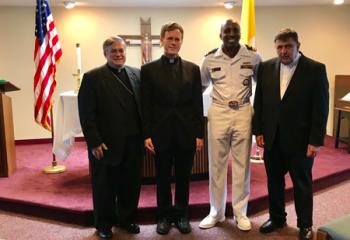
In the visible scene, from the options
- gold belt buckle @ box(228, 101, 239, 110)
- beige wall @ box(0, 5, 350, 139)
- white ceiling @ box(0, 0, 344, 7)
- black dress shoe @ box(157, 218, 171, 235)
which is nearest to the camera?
gold belt buckle @ box(228, 101, 239, 110)

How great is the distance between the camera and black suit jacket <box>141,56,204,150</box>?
2.40m

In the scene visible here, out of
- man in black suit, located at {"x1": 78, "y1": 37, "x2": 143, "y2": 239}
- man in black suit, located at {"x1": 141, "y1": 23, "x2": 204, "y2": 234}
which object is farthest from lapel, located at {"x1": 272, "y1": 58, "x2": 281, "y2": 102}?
man in black suit, located at {"x1": 78, "y1": 37, "x2": 143, "y2": 239}

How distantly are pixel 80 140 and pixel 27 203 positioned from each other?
256 cm

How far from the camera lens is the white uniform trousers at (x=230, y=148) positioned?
2.52m

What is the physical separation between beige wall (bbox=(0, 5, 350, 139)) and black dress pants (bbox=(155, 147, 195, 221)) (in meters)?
3.13

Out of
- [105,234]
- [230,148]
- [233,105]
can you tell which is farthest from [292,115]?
[105,234]

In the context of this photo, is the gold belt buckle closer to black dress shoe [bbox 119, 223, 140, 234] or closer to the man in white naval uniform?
the man in white naval uniform

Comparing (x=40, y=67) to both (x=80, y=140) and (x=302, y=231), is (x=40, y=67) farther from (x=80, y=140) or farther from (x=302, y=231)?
(x=302, y=231)

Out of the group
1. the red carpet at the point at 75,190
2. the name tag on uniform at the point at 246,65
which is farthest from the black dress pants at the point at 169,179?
the name tag on uniform at the point at 246,65

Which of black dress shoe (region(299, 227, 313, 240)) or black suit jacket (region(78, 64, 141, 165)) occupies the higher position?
black suit jacket (region(78, 64, 141, 165))

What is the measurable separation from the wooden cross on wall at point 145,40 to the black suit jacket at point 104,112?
276cm

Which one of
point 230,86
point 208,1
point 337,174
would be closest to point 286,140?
point 230,86

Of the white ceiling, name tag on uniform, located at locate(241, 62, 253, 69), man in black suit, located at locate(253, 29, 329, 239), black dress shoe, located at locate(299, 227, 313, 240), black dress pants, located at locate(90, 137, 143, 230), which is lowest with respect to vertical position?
black dress shoe, located at locate(299, 227, 313, 240)

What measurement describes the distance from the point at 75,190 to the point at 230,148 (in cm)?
150
